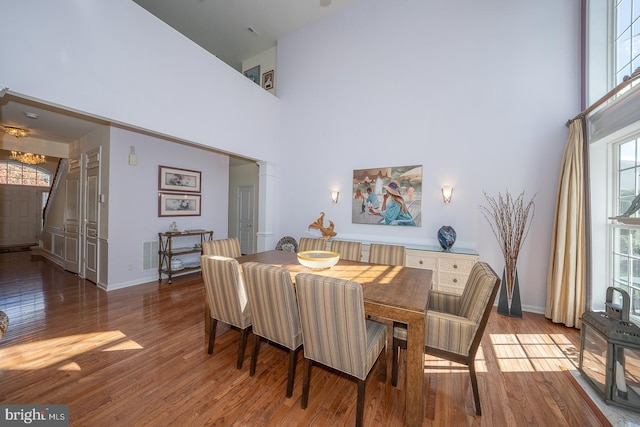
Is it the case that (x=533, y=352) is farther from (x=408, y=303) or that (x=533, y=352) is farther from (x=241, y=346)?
(x=241, y=346)

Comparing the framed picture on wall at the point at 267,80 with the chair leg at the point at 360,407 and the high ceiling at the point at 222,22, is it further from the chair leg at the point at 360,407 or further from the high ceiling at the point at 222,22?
the chair leg at the point at 360,407

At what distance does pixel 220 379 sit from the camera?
1.93 m

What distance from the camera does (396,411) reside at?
1639 millimetres

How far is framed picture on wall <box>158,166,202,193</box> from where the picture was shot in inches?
177

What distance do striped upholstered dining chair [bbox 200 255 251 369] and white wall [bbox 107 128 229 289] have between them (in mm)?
2898

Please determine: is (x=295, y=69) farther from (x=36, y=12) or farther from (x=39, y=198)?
(x=39, y=198)

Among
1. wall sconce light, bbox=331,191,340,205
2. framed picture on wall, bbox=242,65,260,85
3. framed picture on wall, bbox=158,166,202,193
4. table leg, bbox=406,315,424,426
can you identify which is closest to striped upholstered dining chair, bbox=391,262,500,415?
table leg, bbox=406,315,424,426

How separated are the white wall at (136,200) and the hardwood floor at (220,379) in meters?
1.19

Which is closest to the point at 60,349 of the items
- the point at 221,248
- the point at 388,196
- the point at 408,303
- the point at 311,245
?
the point at 221,248

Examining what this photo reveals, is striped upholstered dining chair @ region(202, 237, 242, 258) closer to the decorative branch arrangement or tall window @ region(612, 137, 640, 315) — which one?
the decorative branch arrangement

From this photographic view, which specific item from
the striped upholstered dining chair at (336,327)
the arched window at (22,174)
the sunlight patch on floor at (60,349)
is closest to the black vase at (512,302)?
the striped upholstered dining chair at (336,327)

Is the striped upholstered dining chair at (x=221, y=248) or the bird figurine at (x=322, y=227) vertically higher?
the bird figurine at (x=322, y=227)

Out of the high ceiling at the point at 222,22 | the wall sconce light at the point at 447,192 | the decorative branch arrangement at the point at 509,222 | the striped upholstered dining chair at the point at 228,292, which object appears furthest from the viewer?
the high ceiling at the point at 222,22

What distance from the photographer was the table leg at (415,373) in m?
1.49
